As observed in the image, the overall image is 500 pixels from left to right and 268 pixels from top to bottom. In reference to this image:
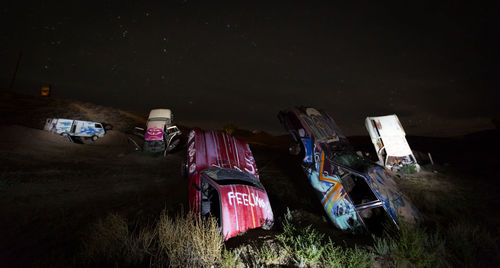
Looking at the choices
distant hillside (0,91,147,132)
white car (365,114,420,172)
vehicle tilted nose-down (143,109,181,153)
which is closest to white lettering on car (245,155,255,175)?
white car (365,114,420,172)

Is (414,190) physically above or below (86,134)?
below

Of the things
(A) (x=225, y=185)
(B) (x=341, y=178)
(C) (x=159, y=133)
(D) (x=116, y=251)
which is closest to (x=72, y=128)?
(C) (x=159, y=133)

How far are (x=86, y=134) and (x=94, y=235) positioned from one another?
1790 cm

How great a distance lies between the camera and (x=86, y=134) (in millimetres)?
17766

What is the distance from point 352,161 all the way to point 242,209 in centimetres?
403

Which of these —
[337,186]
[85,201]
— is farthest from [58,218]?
[337,186]

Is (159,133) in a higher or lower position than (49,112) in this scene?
lower

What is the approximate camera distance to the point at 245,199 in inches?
184

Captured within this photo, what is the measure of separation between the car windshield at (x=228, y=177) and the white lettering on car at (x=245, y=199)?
45cm

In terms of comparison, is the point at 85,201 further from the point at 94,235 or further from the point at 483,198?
the point at 483,198

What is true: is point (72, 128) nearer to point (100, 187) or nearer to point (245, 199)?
point (100, 187)

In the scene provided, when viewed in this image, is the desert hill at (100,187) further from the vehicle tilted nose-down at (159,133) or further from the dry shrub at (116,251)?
the vehicle tilted nose-down at (159,133)

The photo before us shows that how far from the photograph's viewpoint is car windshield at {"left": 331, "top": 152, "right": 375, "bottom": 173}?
599cm

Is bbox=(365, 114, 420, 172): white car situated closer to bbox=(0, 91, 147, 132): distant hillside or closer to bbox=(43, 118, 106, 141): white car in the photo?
bbox=(43, 118, 106, 141): white car
